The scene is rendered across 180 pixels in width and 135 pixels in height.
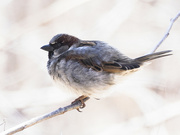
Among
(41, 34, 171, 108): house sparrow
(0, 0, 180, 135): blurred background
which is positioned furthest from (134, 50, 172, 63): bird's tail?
(0, 0, 180, 135): blurred background

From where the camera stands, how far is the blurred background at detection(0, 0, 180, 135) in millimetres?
4113

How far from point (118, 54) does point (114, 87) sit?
316 millimetres

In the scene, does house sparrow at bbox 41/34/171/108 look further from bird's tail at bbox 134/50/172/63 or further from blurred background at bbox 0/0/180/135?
blurred background at bbox 0/0/180/135

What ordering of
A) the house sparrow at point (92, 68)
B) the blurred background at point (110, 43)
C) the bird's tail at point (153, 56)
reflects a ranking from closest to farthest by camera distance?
the bird's tail at point (153, 56), the house sparrow at point (92, 68), the blurred background at point (110, 43)

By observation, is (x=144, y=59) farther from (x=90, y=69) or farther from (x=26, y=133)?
(x=26, y=133)

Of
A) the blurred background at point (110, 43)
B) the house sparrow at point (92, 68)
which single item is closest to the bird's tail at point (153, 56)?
the house sparrow at point (92, 68)

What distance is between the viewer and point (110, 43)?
15.3 ft

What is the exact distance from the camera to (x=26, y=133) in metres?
4.10

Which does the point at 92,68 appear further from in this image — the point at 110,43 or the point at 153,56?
the point at 110,43

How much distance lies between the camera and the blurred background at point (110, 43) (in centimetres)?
411

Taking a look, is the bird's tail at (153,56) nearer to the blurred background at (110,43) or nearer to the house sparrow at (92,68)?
the house sparrow at (92,68)

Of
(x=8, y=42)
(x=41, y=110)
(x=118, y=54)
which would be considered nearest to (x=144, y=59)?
(x=118, y=54)

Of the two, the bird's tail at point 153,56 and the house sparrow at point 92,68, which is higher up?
the house sparrow at point 92,68

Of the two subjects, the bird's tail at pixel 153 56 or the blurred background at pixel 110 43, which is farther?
the blurred background at pixel 110 43
